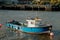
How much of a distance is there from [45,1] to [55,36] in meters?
92.5

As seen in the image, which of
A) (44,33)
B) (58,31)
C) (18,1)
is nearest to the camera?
(44,33)

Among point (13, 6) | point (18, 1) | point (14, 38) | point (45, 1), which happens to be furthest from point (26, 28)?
point (18, 1)

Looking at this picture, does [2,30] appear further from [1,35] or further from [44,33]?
[44,33]

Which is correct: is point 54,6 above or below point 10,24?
below

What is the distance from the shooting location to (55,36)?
1921 inches

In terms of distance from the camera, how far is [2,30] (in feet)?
180

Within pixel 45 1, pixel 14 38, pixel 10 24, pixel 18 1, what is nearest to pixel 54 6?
pixel 45 1

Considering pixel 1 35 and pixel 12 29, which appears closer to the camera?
pixel 1 35

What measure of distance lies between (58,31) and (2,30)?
11147 mm

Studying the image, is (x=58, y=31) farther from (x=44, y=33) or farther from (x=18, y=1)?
(x=18, y=1)

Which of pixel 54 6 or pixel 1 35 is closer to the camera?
pixel 1 35

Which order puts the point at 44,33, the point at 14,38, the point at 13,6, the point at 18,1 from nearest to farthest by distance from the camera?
1. the point at 14,38
2. the point at 44,33
3. the point at 13,6
4. the point at 18,1

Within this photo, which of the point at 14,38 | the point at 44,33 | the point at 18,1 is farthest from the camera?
the point at 18,1

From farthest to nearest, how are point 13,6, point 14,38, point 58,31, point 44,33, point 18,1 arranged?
1. point 18,1
2. point 13,6
3. point 58,31
4. point 44,33
5. point 14,38
